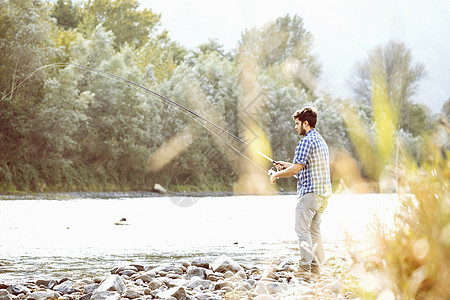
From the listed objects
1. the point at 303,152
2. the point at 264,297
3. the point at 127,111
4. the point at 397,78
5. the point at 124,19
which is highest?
the point at 124,19

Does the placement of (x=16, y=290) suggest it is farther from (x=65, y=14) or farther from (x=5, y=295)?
(x=65, y=14)

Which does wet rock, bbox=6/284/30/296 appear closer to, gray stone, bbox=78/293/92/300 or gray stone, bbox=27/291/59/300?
gray stone, bbox=27/291/59/300

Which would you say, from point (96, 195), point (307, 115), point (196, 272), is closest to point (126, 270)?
point (196, 272)

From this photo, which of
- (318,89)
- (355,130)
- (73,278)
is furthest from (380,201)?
(318,89)

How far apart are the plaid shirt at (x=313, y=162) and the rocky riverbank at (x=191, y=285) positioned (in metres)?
0.96

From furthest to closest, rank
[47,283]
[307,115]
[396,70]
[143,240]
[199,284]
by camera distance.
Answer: [396,70]
[143,240]
[307,115]
[47,283]
[199,284]

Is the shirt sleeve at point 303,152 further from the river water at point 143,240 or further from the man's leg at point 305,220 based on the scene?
the river water at point 143,240

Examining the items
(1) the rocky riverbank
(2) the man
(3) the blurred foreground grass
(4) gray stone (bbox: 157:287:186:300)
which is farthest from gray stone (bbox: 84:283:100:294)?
(3) the blurred foreground grass

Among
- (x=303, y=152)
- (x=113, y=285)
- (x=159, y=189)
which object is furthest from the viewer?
(x=159, y=189)

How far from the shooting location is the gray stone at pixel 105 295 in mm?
4933

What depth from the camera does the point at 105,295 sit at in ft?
16.4

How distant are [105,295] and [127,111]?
94.9ft

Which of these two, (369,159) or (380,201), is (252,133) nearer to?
(369,159)

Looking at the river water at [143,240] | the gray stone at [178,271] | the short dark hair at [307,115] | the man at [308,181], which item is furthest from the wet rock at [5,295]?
the short dark hair at [307,115]
